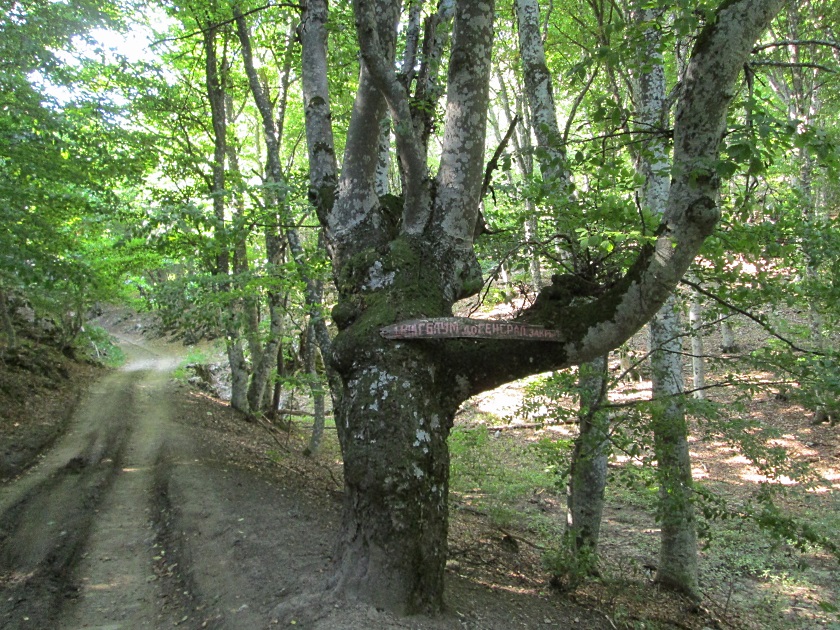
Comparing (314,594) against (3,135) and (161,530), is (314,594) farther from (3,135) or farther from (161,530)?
(3,135)

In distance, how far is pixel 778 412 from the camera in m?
13.7

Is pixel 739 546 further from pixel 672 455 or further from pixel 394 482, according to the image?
pixel 394 482

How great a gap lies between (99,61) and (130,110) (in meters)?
1.12

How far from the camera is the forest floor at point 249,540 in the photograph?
433 centimetres

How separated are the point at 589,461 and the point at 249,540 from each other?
3606mm

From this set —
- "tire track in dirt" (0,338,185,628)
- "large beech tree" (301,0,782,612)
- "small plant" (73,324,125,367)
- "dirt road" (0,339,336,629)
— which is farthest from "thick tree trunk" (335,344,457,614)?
"small plant" (73,324,125,367)

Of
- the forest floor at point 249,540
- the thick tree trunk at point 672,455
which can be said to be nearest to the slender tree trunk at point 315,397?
the forest floor at point 249,540

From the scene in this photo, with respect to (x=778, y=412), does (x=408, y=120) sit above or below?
above

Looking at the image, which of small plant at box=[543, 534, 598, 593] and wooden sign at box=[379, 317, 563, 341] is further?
small plant at box=[543, 534, 598, 593]

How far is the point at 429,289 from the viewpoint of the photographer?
13.6ft

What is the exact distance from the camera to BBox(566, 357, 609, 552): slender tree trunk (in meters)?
5.21

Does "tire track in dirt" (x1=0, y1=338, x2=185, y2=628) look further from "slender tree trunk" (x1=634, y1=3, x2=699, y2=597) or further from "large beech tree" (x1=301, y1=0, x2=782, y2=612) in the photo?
"slender tree trunk" (x1=634, y1=3, x2=699, y2=597)

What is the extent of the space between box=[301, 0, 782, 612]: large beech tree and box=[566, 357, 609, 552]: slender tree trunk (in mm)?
1544

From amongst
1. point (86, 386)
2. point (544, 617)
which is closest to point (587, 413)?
point (544, 617)
